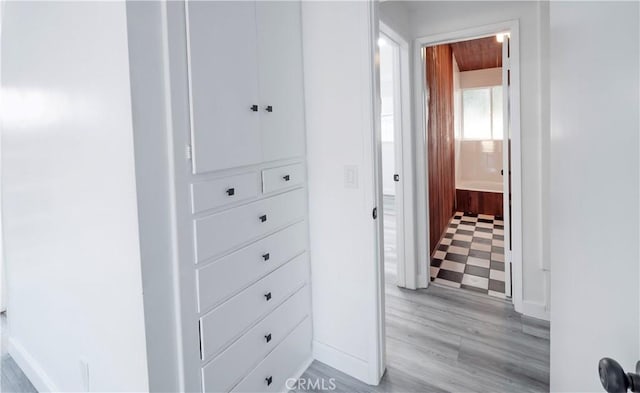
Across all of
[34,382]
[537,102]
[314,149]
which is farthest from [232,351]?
[537,102]

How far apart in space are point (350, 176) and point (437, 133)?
2.29 meters

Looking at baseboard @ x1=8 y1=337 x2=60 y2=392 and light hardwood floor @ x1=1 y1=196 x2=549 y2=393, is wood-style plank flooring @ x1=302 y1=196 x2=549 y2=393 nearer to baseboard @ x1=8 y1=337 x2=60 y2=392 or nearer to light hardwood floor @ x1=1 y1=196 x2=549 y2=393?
light hardwood floor @ x1=1 y1=196 x2=549 y2=393

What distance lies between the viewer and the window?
6.11 metres

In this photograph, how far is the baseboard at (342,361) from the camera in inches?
73.2

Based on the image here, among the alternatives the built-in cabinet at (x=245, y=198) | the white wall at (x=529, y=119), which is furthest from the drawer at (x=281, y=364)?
the white wall at (x=529, y=119)

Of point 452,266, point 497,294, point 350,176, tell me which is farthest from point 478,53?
point 350,176

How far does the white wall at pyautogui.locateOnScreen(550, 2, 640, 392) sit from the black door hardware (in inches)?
2.2

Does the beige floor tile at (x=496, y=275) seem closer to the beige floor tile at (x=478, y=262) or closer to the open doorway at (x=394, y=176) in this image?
the beige floor tile at (x=478, y=262)

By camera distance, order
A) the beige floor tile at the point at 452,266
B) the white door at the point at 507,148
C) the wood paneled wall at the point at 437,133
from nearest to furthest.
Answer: the white door at the point at 507,148, the wood paneled wall at the point at 437,133, the beige floor tile at the point at 452,266

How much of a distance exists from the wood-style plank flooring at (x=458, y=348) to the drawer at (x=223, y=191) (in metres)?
1.14

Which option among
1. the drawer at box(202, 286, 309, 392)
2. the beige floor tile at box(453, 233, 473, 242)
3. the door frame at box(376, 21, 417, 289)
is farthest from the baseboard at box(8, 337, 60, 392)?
the beige floor tile at box(453, 233, 473, 242)

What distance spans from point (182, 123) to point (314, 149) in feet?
2.74

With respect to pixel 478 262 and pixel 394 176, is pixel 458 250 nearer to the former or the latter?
pixel 478 262

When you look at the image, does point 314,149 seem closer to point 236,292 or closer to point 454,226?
point 236,292
